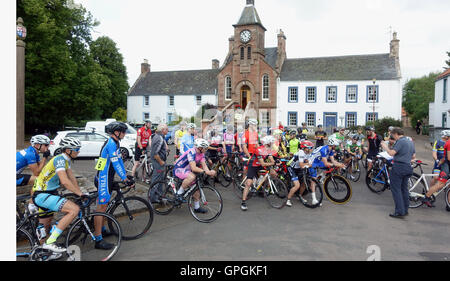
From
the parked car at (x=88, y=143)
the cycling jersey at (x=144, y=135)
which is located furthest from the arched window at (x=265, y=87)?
the cycling jersey at (x=144, y=135)

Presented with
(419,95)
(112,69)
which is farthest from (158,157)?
(419,95)

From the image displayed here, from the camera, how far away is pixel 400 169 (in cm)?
731

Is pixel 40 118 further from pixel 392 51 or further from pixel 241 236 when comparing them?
pixel 392 51

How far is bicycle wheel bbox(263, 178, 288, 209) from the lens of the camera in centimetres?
→ 820

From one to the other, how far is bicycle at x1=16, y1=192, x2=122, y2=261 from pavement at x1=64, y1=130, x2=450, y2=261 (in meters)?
0.32

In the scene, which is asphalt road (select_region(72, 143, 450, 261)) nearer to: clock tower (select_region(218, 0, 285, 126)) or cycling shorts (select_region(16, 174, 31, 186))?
cycling shorts (select_region(16, 174, 31, 186))

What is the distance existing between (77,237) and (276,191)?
4889 mm

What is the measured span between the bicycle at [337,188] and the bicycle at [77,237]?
5.73 m

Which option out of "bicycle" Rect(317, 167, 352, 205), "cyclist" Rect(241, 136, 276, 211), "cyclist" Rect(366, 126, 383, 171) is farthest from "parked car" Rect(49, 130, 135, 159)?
"cyclist" Rect(366, 126, 383, 171)

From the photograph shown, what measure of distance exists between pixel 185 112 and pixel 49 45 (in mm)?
22524

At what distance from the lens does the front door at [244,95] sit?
40156 millimetres

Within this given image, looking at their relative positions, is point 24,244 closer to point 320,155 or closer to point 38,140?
point 38,140
